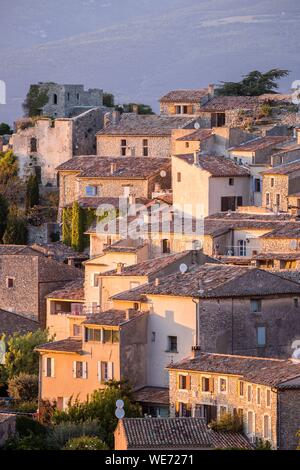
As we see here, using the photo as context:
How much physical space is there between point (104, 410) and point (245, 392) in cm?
344

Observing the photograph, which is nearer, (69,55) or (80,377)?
(80,377)

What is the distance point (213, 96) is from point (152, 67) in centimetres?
5717

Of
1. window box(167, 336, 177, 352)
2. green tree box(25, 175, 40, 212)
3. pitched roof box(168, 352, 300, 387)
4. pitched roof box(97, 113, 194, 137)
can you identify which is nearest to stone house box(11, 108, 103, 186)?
green tree box(25, 175, 40, 212)

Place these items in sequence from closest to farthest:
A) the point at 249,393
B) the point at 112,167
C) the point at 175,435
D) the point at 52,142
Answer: the point at 175,435 → the point at 249,393 → the point at 112,167 → the point at 52,142

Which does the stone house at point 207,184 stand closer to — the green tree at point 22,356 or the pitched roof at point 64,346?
the green tree at point 22,356

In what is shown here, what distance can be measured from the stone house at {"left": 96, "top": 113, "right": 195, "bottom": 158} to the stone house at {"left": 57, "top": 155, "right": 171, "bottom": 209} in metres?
1.73

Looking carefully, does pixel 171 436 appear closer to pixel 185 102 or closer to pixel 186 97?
pixel 185 102

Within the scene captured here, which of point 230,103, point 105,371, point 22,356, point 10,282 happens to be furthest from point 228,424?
point 230,103

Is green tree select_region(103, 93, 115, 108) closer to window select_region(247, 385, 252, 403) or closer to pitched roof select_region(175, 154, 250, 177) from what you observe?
pitched roof select_region(175, 154, 250, 177)

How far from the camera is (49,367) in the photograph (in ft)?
176
